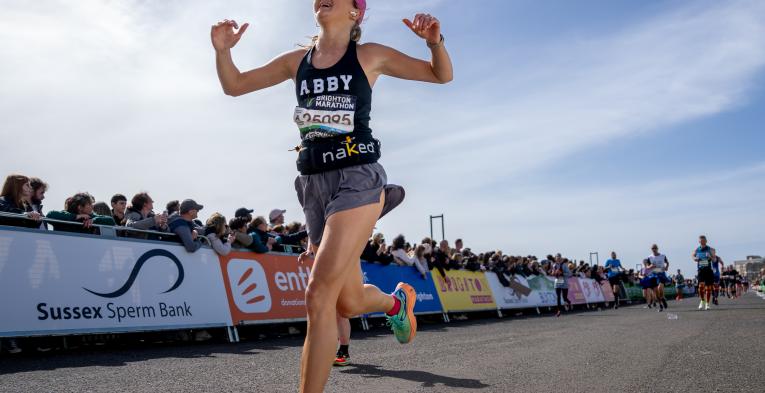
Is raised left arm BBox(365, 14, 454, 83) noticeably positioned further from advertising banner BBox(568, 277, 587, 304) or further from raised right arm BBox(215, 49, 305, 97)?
advertising banner BBox(568, 277, 587, 304)

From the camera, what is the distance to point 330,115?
11.5 ft

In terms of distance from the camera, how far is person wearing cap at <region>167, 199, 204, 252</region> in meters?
10.1

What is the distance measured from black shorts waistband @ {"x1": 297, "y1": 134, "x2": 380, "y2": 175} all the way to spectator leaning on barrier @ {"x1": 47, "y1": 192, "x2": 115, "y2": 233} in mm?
6084

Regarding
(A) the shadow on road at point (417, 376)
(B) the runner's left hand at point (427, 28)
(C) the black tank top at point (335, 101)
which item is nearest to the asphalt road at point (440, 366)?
(A) the shadow on road at point (417, 376)

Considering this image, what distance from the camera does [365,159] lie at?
3.54m

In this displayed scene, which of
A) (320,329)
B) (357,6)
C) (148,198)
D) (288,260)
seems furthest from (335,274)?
(288,260)

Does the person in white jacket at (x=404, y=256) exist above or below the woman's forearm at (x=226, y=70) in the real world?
below

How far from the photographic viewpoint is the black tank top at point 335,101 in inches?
138

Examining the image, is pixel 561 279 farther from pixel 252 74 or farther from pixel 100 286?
pixel 252 74

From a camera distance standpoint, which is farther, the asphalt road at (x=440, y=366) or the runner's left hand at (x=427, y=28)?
the asphalt road at (x=440, y=366)

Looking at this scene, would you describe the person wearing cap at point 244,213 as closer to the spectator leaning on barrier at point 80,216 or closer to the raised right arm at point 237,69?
the spectator leaning on barrier at point 80,216

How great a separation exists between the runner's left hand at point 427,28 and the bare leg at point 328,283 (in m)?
0.89

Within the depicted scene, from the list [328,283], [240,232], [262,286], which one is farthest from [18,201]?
[328,283]

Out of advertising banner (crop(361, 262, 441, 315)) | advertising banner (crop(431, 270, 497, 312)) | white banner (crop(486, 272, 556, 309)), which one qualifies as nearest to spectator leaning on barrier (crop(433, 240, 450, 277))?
advertising banner (crop(431, 270, 497, 312))
